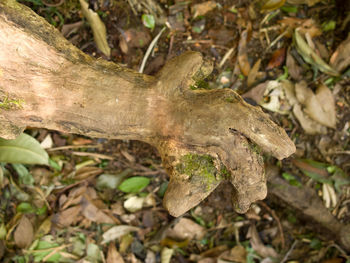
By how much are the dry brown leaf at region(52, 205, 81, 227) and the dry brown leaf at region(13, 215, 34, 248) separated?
147mm

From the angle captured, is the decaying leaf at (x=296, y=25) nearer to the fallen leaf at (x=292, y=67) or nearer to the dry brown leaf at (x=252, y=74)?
the fallen leaf at (x=292, y=67)

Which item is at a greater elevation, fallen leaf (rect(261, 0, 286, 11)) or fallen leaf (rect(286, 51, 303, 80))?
fallen leaf (rect(261, 0, 286, 11))

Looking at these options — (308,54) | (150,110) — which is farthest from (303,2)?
(150,110)

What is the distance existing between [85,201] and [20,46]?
45.5 inches

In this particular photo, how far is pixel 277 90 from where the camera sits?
7.07ft

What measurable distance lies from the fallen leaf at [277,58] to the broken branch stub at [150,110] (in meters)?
0.97

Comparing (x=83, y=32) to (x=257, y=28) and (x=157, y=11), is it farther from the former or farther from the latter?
(x=257, y=28)

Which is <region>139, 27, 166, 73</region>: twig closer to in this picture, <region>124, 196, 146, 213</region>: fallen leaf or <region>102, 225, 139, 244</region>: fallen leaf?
<region>124, 196, 146, 213</region>: fallen leaf

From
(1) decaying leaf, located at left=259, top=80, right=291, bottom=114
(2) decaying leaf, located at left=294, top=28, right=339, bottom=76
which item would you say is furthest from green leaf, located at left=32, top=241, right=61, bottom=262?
(2) decaying leaf, located at left=294, top=28, right=339, bottom=76

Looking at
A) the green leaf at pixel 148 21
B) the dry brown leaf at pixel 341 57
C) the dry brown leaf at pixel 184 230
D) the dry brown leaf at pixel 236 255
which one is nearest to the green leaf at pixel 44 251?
the dry brown leaf at pixel 184 230

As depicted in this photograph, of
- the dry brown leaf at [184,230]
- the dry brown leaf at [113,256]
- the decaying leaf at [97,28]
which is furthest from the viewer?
the dry brown leaf at [184,230]

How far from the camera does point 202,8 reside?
6.92 feet

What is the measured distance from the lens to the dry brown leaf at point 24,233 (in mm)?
1995

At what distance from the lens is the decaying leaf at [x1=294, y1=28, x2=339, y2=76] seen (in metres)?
2.15
